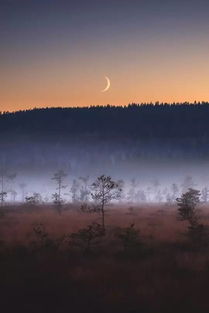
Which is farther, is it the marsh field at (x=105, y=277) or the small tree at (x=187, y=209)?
the small tree at (x=187, y=209)

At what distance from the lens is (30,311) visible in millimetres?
13953

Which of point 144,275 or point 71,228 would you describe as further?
point 71,228

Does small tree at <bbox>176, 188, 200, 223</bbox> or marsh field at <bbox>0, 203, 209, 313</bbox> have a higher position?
small tree at <bbox>176, 188, 200, 223</bbox>

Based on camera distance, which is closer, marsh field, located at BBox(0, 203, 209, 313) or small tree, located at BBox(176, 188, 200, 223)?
marsh field, located at BBox(0, 203, 209, 313)

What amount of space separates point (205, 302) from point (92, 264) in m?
7.56

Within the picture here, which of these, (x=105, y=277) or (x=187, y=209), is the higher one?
(x=187, y=209)

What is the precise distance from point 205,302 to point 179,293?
49.2 inches

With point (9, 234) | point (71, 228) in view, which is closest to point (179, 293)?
point (9, 234)

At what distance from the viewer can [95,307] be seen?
14477 millimetres

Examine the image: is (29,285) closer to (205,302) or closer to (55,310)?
(55,310)

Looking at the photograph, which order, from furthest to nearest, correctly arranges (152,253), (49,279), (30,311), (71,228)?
1. (71,228)
2. (152,253)
3. (49,279)
4. (30,311)

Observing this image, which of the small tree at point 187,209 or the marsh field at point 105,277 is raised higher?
the small tree at point 187,209

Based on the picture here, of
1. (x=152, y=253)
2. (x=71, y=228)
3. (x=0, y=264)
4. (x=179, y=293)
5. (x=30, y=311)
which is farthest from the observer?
(x=71, y=228)

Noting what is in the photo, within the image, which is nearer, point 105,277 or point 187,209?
point 105,277
